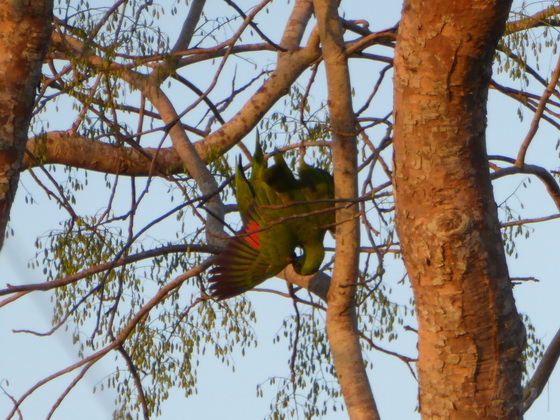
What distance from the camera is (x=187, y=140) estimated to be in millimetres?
4312

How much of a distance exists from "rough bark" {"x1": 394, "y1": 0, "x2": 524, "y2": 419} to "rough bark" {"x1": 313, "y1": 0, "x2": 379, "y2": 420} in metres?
1.22

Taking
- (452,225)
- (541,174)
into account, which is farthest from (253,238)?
(452,225)

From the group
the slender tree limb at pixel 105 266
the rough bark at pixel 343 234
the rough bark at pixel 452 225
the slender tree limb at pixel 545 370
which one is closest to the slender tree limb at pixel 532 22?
the rough bark at pixel 343 234

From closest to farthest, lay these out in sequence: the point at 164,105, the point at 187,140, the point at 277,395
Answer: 1. the point at 187,140
2. the point at 164,105
3. the point at 277,395

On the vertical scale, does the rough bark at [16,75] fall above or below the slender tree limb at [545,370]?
above

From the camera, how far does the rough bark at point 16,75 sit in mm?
2479

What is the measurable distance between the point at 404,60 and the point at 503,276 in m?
0.53

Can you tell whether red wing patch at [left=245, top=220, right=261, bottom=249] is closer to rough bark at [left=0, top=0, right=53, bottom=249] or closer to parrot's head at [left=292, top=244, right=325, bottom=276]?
parrot's head at [left=292, top=244, right=325, bottom=276]

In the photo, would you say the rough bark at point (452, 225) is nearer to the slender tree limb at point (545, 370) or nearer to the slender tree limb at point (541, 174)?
the slender tree limb at point (541, 174)

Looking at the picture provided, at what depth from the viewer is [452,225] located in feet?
5.72

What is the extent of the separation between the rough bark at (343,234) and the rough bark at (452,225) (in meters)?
1.22

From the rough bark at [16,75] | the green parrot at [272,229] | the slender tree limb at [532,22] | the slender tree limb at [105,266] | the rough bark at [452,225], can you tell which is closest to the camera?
the rough bark at [452,225]

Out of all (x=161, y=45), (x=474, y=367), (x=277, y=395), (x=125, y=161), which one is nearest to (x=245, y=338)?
(x=277, y=395)

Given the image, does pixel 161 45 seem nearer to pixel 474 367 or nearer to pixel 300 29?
pixel 300 29
